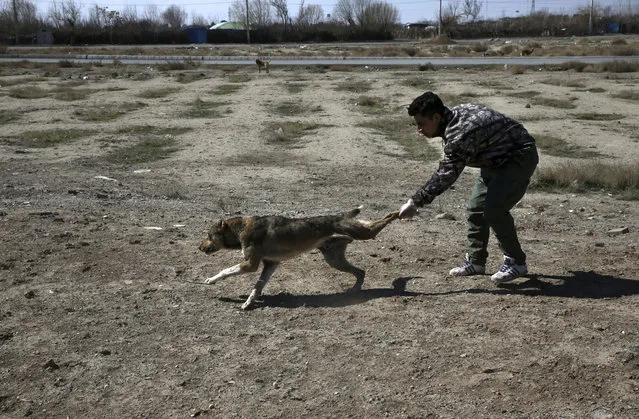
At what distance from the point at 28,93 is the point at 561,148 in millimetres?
20906

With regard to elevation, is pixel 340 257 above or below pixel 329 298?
above

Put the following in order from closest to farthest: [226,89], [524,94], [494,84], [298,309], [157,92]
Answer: [298,309], [524,94], [157,92], [494,84], [226,89]

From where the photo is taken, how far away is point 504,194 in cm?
669

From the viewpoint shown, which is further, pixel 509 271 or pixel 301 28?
pixel 301 28

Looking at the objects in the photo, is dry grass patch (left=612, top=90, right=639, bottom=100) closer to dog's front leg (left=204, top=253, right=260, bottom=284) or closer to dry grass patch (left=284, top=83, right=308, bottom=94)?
dry grass patch (left=284, top=83, right=308, bottom=94)

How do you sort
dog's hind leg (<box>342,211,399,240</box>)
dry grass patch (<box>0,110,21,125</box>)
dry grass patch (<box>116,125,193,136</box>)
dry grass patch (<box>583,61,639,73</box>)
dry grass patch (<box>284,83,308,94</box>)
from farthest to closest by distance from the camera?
1. dry grass patch (<box>583,61,639,73</box>)
2. dry grass patch (<box>284,83,308,94</box>)
3. dry grass patch (<box>0,110,21,125</box>)
4. dry grass patch (<box>116,125,193,136</box>)
5. dog's hind leg (<box>342,211,399,240</box>)

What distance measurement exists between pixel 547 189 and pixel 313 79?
2384 cm

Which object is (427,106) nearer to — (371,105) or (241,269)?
(241,269)

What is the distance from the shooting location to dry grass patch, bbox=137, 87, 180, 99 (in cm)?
2845

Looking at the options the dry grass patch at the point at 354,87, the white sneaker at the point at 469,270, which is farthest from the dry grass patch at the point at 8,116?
the white sneaker at the point at 469,270

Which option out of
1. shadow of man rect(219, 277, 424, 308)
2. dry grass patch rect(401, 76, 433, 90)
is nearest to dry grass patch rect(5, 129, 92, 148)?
shadow of man rect(219, 277, 424, 308)

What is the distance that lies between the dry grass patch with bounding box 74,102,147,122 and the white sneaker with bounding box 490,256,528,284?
1729 centimetres

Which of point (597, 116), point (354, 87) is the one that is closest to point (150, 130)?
point (354, 87)

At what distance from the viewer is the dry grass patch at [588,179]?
12.5 meters
